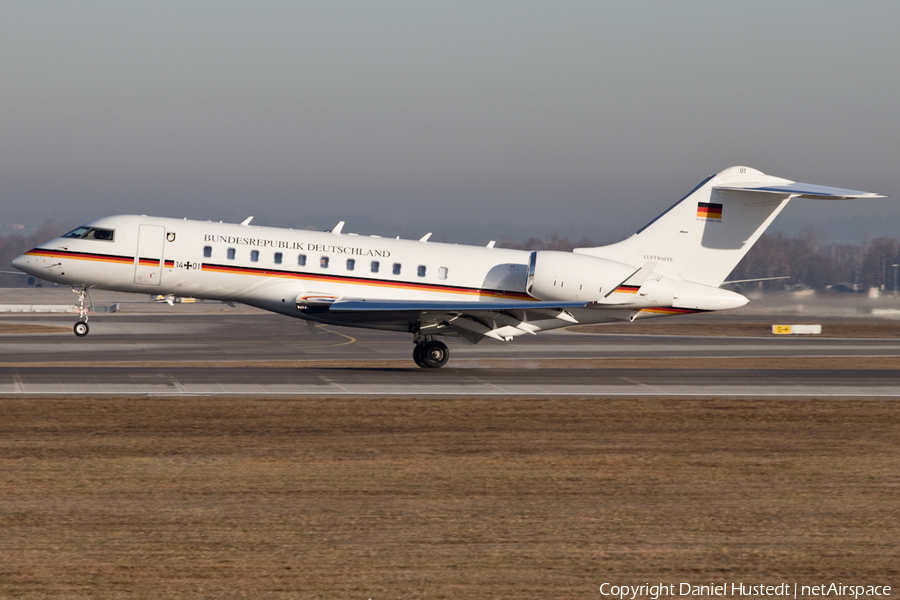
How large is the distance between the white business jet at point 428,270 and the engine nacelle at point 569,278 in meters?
0.03

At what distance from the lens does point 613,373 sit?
89.6 feet

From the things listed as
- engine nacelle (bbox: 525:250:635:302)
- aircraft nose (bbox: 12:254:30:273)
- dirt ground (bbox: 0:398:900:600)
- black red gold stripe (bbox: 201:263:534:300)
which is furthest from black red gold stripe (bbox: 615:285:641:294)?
aircraft nose (bbox: 12:254:30:273)

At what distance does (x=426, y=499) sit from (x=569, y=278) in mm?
15287

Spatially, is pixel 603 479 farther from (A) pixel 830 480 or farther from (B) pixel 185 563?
(B) pixel 185 563

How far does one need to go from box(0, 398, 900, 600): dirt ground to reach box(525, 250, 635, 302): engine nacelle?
7.54 m

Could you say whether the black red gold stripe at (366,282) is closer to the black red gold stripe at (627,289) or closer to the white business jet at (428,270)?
the white business jet at (428,270)

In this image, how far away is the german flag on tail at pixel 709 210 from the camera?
2780 cm

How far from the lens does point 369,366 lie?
31.4 metres

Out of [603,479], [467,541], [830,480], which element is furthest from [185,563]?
[830,480]

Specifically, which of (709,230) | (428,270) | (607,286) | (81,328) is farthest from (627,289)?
(81,328)

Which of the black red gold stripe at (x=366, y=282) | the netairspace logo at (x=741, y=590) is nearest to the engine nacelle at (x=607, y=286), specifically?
the black red gold stripe at (x=366, y=282)

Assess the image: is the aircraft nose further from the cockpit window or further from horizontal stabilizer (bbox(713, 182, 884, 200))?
horizontal stabilizer (bbox(713, 182, 884, 200))

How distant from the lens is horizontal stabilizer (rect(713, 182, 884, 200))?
81.7 ft

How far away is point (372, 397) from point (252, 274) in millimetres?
7308
